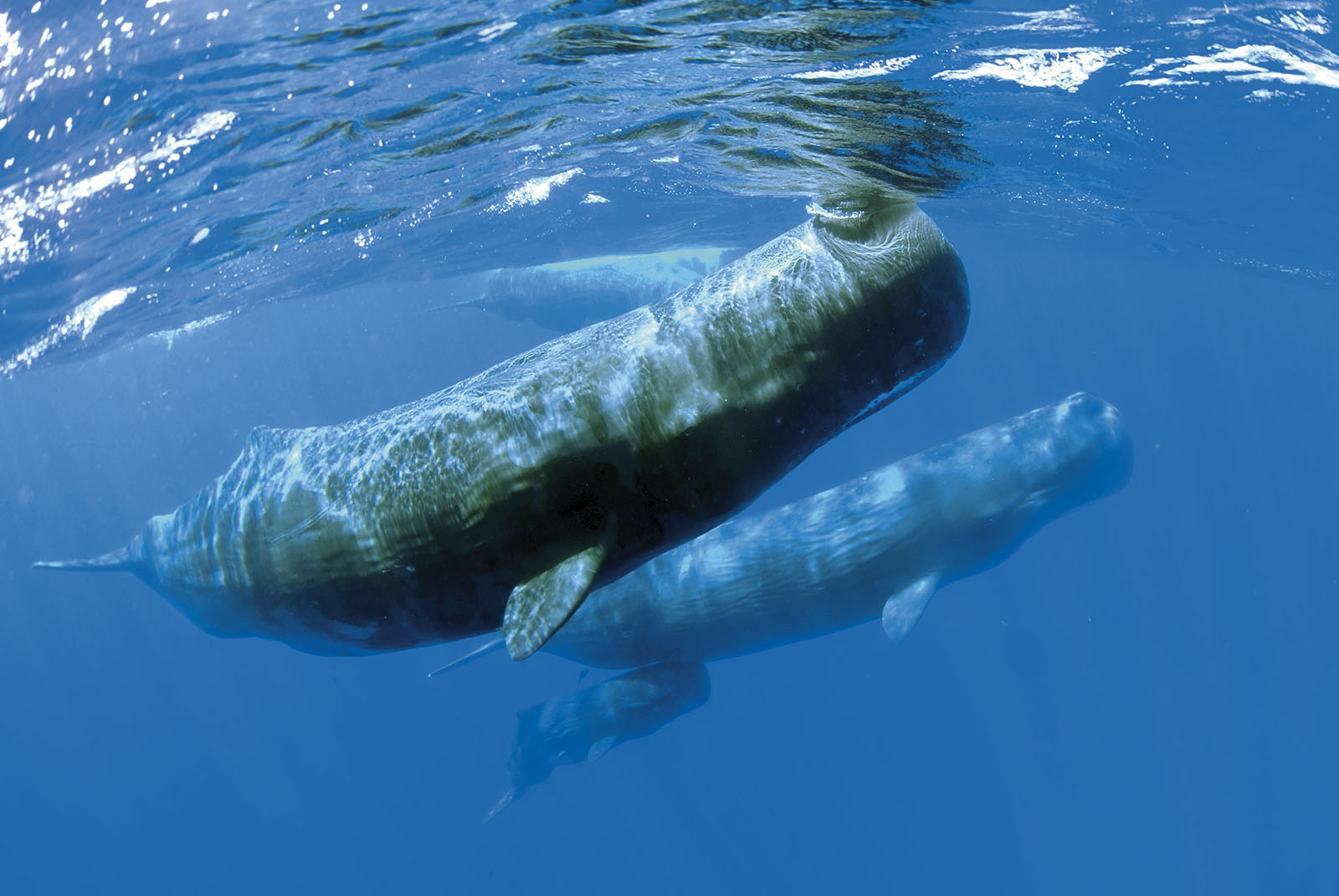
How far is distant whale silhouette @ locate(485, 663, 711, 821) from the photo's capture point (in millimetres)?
11836

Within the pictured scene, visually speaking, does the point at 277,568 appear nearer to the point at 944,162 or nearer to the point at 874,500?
the point at 874,500

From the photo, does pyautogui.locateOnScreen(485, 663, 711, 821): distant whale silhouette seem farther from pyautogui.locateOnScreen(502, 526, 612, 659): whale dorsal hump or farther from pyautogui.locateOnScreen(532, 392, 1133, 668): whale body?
pyautogui.locateOnScreen(502, 526, 612, 659): whale dorsal hump

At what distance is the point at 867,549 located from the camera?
1116 cm

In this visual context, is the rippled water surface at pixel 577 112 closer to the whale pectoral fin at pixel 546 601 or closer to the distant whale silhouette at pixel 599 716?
the whale pectoral fin at pixel 546 601

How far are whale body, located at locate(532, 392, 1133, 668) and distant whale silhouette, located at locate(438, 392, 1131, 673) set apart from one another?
15mm

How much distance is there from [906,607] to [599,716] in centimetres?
477

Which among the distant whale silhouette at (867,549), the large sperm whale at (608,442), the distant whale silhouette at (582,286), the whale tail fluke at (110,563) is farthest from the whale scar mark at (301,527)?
the distant whale silhouette at (582,286)

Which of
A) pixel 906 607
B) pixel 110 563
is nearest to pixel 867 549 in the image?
pixel 906 607

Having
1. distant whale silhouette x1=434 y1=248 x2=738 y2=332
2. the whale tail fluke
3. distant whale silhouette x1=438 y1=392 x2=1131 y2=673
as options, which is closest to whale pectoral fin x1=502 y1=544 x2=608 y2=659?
the whale tail fluke

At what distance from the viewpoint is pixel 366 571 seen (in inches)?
120

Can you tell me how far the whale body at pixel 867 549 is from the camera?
36.6 feet

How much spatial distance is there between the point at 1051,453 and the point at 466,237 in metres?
15.1

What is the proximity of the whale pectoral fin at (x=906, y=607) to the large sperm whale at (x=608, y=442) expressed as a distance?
745 centimetres

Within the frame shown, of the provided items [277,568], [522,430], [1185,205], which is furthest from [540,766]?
[1185,205]
